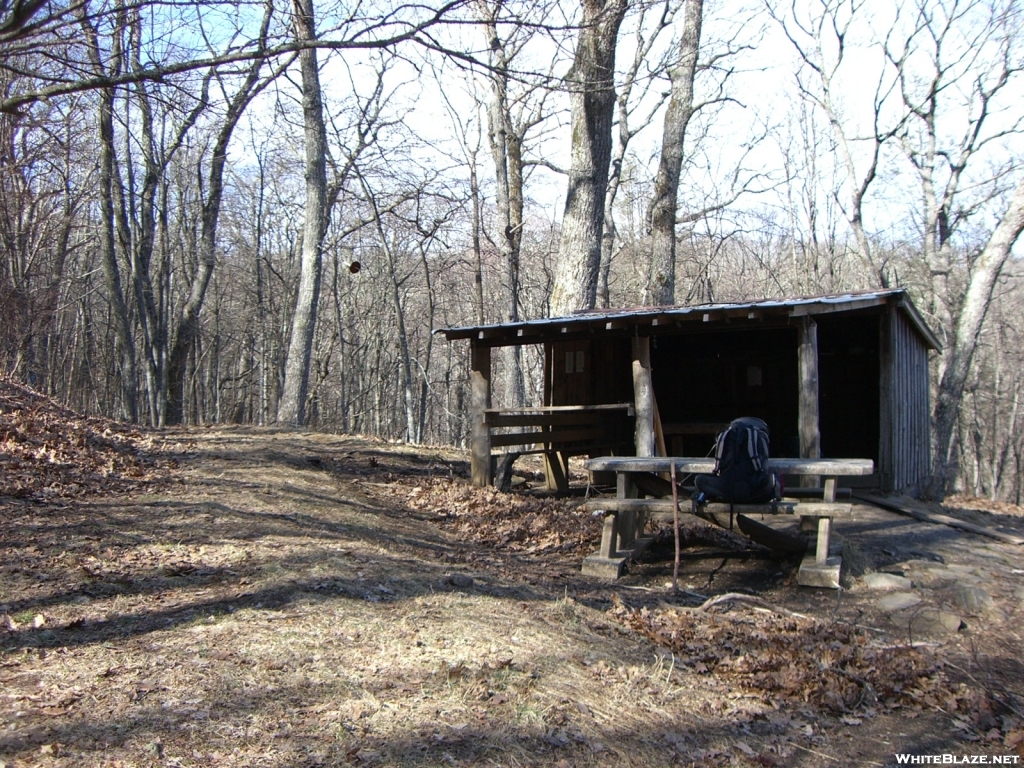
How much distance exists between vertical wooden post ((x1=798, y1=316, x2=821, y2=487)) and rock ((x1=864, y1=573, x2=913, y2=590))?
2008 millimetres

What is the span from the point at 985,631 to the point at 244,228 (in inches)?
1211

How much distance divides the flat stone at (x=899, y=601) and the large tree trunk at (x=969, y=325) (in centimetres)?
782

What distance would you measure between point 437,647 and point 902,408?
9.98 m

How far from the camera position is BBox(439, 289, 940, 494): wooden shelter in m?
9.88

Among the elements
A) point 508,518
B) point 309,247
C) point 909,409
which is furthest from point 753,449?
point 309,247

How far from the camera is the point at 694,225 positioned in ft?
92.9

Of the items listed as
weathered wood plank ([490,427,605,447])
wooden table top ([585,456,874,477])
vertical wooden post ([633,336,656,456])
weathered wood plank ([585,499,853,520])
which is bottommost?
weathered wood plank ([585,499,853,520])

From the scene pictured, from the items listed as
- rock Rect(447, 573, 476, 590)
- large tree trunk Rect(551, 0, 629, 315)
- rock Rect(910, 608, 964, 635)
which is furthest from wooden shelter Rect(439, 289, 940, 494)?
rock Rect(447, 573, 476, 590)

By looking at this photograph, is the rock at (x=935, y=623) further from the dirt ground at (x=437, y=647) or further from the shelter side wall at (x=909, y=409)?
the shelter side wall at (x=909, y=409)

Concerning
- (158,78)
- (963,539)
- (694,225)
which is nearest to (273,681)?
(158,78)

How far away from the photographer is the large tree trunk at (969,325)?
49.8 feet

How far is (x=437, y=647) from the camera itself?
495 centimetres

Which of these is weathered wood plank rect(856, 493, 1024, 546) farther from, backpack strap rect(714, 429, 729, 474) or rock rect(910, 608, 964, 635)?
backpack strap rect(714, 429, 729, 474)

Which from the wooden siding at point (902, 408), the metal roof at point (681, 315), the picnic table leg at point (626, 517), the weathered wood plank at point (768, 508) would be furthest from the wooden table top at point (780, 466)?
the wooden siding at point (902, 408)
